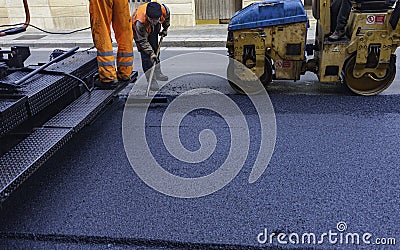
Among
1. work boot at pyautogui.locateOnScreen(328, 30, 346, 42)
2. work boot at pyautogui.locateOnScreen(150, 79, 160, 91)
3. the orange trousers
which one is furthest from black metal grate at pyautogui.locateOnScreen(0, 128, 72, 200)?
work boot at pyautogui.locateOnScreen(328, 30, 346, 42)

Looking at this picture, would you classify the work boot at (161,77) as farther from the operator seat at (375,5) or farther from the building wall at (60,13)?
the building wall at (60,13)

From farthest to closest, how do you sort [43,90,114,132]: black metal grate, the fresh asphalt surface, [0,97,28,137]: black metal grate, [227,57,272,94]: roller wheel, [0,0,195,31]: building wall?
1. [0,0,195,31]: building wall
2. [227,57,272,94]: roller wheel
3. [43,90,114,132]: black metal grate
4. [0,97,28,137]: black metal grate
5. the fresh asphalt surface

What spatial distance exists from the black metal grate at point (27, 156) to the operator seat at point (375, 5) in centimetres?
368

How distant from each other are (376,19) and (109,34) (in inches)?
Answer: 123

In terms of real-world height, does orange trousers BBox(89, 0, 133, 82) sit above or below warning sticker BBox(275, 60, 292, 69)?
above

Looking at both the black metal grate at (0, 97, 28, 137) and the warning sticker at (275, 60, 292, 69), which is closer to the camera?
the black metal grate at (0, 97, 28, 137)

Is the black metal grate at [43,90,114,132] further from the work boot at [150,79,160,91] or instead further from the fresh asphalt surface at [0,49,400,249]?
the work boot at [150,79,160,91]

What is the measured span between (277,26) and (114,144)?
2.49m

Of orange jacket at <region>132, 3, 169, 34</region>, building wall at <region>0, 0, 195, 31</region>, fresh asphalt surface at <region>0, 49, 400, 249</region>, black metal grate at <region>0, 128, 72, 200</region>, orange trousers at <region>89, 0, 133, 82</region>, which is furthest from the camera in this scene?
building wall at <region>0, 0, 195, 31</region>

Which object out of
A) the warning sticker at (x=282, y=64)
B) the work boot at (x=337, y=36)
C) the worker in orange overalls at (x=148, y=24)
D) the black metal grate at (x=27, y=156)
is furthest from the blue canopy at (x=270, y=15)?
the black metal grate at (x=27, y=156)

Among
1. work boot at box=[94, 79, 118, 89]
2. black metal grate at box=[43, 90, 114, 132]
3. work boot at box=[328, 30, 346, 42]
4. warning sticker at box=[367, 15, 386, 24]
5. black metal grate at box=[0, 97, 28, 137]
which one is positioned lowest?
black metal grate at box=[43, 90, 114, 132]

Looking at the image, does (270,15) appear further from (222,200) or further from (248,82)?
(222,200)

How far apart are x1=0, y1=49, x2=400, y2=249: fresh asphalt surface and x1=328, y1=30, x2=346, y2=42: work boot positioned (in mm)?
1111

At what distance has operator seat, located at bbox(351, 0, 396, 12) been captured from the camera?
4652mm
